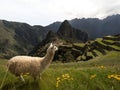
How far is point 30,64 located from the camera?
12.1 metres

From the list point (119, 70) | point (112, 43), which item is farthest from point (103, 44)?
point (119, 70)

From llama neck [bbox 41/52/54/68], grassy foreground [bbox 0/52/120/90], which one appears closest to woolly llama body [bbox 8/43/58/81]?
llama neck [bbox 41/52/54/68]

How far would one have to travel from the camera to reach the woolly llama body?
11.8 m

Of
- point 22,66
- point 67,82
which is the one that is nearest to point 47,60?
point 22,66

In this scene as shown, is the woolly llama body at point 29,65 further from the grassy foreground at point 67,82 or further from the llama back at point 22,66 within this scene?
the grassy foreground at point 67,82

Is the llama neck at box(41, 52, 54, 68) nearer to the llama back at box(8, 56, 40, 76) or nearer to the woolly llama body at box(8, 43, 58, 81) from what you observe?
the woolly llama body at box(8, 43, 58, 81)

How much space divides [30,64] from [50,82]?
132 centimetres

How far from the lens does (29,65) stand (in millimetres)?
12039

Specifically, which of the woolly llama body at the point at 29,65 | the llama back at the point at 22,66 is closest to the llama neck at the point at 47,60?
the woolly llama body at the point at 29,65

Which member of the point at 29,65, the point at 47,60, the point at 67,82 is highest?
the point at 47,60

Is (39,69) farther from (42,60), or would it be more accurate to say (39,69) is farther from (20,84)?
(20,84)

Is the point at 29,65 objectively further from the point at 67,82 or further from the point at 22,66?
the point at 67,82

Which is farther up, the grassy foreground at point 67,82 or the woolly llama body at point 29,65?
the woolly llama body at point 29,65

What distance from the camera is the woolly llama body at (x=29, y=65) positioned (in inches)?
466
